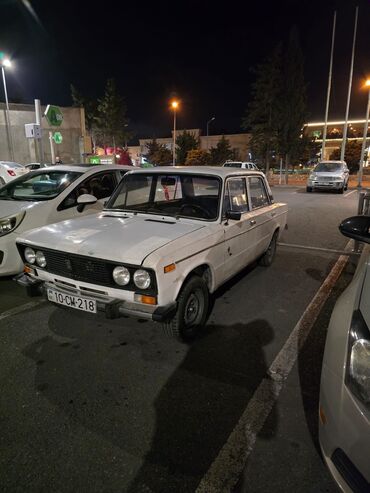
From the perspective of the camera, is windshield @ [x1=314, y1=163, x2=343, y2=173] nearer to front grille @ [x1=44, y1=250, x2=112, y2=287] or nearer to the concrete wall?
→ front grille @ [x1=44, y1=250, x2=112, y2=287]

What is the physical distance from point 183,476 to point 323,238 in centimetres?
754

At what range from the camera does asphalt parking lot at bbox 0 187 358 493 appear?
6.79 ft

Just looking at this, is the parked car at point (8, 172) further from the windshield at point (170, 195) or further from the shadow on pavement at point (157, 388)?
the shadow on pavement at point (157, 388)

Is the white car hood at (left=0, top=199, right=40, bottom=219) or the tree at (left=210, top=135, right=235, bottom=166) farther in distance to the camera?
the tree at (left=210, top=135, right=235, bottom=166)

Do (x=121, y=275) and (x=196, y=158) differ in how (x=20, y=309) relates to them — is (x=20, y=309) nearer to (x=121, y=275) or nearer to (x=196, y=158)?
(x=121, y=275)

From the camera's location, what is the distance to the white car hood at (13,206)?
15.9 feet

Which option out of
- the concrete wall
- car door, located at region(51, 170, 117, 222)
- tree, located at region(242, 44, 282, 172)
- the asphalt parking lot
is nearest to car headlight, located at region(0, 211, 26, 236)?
car door, located at region(51, 170, 117, 222)

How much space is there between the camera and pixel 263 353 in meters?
3.38

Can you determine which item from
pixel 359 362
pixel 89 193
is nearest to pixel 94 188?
pixel 89 193

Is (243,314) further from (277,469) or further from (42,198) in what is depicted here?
(42,198)

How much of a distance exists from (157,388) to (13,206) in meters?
3.76

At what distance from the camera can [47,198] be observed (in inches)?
212

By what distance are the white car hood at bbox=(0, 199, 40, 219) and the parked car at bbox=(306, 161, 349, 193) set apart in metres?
17.6

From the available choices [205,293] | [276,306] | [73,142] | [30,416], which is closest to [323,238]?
[276,306]
